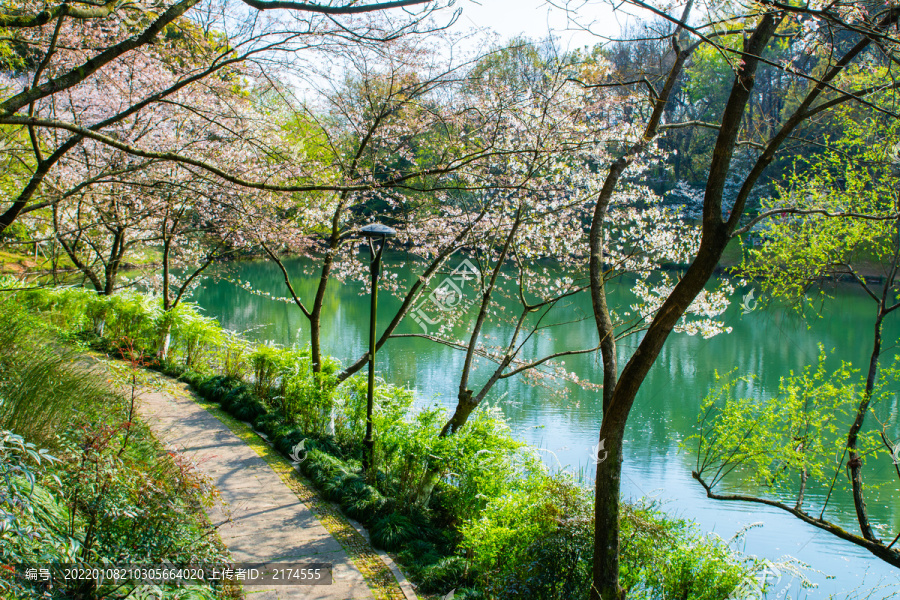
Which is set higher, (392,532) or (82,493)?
(82,493)

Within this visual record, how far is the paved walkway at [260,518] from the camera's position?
357cm

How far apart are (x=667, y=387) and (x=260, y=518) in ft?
34.0

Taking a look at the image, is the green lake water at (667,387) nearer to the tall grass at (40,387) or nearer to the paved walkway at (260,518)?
the paved walkway at (260,518)

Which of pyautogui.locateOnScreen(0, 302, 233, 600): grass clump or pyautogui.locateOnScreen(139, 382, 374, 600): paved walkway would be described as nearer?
pyautogui.locateOnScreen(0, 302, 233, 600): grass clump

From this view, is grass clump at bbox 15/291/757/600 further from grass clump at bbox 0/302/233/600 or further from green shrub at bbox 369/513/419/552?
grass clump at bbox 0/302/233/600

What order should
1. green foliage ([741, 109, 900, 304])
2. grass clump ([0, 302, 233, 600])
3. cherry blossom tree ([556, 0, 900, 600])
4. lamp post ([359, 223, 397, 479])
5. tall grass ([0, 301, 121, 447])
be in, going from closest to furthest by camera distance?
grass clump ([0, 302, 233, 600]) < cherry blossom tree ([556, 0, 900, 600]) < tall grass ([0, 301, 121, 447]) < lamp post ([359, 223, 397, 479]) < green foliage ([741, 109, 900, 304])

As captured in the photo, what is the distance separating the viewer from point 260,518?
14.2ft

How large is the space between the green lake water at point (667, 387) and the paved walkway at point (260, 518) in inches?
105

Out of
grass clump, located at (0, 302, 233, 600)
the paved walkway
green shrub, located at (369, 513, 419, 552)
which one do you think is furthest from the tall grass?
green shrub, located at (369, 513, 419, 552)

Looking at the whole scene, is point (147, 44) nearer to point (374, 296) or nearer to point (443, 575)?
point (374, 296)

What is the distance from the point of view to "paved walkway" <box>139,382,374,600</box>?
3.57 meters

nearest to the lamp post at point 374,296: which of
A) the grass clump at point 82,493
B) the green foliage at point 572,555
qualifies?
the green foliage at point 572,555

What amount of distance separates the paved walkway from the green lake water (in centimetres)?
267

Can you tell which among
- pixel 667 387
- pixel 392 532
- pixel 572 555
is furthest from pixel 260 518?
pixel 667 387
